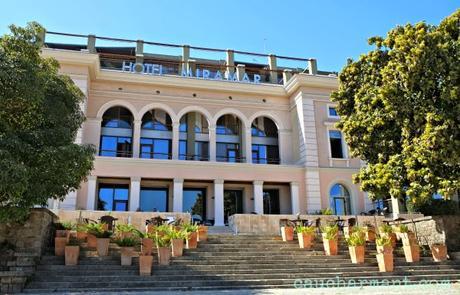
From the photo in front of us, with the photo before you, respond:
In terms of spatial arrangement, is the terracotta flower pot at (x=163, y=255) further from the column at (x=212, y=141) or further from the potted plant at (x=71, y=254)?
the column at (x=212, y=141)

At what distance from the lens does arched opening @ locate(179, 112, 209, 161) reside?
2769 cm

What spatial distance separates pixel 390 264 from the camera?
1235 centimetres

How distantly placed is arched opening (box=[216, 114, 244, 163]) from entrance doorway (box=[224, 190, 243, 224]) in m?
2.48

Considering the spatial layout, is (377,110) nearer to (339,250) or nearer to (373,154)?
(373,154)

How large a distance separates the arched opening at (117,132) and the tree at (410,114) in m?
15.5

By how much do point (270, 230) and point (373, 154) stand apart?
20.0 ft

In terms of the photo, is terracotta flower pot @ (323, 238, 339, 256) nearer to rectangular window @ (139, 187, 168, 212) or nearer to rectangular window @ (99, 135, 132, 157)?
rectangular window @ (139, 187, 168, 212)

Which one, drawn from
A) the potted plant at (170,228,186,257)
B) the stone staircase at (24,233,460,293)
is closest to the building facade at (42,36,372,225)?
the stone staircase at (24,233,460,293)

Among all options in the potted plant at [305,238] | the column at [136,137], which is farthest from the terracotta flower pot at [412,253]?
the column at [136,137]

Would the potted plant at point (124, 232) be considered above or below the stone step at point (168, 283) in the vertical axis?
above

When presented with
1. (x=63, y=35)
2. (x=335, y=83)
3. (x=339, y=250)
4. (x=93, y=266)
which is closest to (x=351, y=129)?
(x=339, y=250)

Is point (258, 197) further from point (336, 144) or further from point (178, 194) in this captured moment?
point (336, 144)

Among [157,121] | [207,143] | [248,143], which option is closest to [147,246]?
[248,143]

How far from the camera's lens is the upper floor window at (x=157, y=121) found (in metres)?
27.6
